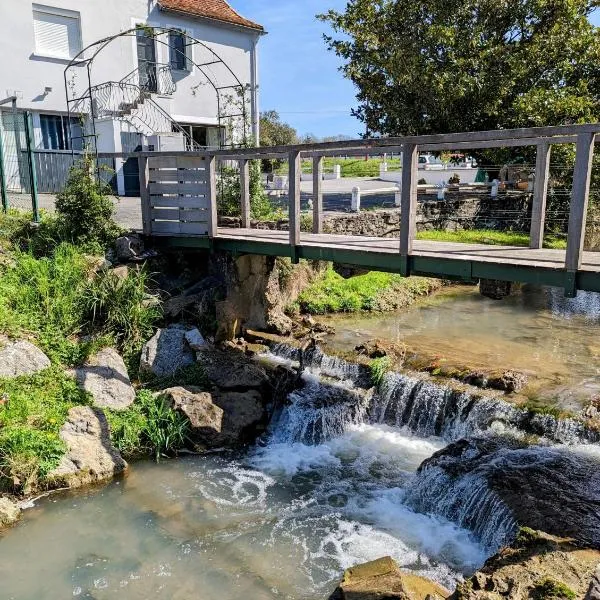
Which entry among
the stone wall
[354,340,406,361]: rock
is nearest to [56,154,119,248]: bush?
[354,340,406,361]: rock

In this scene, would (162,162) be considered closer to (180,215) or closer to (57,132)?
(180,215)

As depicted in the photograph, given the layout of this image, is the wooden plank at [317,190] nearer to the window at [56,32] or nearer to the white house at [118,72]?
the white house at [118,72]

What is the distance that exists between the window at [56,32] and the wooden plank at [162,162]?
8.01 metres

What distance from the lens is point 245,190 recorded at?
10945mm

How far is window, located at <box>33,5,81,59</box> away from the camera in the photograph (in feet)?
53.0

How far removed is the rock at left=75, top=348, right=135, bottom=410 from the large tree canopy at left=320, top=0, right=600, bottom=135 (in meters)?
10.9

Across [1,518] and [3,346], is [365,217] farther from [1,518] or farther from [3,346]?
[1,518]

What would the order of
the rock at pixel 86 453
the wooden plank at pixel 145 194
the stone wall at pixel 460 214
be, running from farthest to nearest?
the stone wall at pixel 460 214
the wooden plank at pixel 145 194
the rock at pixel 86 453

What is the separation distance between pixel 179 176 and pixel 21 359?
4.05 m

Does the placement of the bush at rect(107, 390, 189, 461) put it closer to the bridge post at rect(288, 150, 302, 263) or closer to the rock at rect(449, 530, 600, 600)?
the bridge post at rect(288, 150, 302, 263)

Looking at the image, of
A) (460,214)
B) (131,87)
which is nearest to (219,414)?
(460,214)

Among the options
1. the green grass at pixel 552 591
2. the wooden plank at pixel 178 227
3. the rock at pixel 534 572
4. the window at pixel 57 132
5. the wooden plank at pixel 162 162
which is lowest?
the rock at pixel 534 572

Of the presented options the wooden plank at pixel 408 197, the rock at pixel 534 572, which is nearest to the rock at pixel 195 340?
the wooden plank at pixel 408 197

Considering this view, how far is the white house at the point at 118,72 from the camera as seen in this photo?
15828 millimetres
